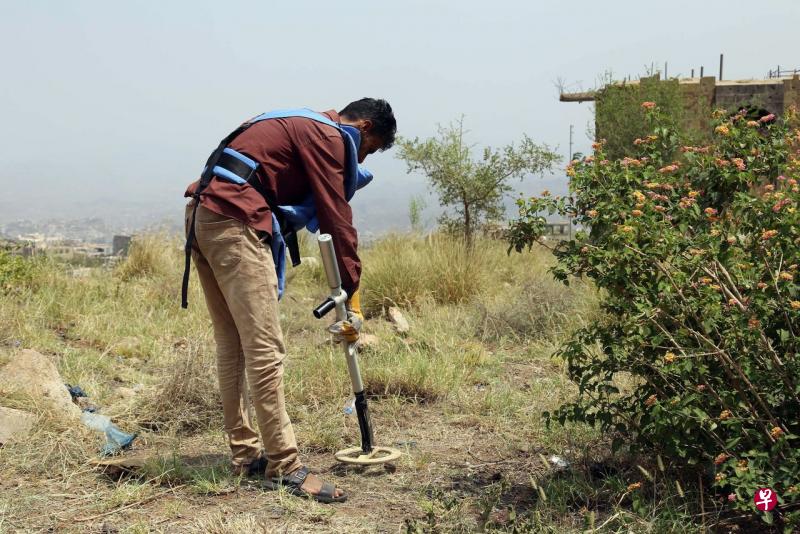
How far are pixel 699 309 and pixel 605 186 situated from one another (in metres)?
0.64

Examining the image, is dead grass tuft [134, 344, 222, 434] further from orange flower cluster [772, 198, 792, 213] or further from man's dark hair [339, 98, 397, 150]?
orange flower cluster [772, 198, 792, 213]

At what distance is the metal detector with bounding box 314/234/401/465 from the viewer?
394 centimetres

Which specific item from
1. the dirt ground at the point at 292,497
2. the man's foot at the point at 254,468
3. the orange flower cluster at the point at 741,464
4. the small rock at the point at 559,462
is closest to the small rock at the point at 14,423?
the dirt ground at the point at 292,497

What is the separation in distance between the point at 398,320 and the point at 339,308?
12.2 ft

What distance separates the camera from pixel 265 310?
12.7 ft

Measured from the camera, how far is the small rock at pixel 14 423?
4637 millimetres

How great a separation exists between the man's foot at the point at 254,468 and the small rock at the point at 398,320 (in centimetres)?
319

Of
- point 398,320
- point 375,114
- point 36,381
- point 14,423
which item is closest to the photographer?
point 375,114

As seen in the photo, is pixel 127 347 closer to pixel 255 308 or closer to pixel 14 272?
pixel 14 272

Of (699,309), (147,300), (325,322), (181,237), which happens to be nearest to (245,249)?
(699,309)

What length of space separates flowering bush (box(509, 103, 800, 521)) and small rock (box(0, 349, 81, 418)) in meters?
2.99

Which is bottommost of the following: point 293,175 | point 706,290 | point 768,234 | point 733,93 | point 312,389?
point 312,389

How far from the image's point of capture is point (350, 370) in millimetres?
4297

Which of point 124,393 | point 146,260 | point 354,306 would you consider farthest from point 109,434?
point 146,260
